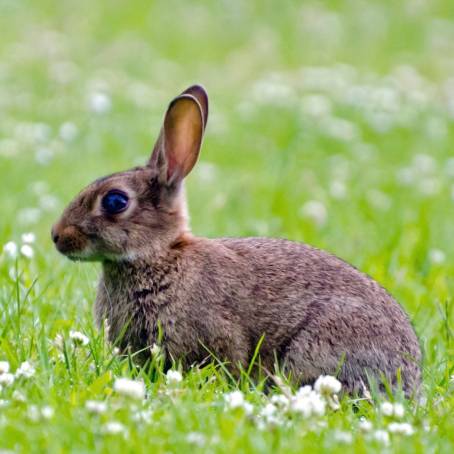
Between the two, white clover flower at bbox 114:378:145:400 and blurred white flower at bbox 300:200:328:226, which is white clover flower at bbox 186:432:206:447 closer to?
white clover flower at bbox 114:378:145:400

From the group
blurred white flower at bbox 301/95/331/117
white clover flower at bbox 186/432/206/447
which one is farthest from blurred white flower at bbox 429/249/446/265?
blurred white flower at bbox 301/95/331/117

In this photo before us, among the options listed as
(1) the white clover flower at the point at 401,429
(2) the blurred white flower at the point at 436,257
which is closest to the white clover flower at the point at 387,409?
Result: (1) the white clover flower at the point at 401,429

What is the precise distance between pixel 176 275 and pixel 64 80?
933 cm

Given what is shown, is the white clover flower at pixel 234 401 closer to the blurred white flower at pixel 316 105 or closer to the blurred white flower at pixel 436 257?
the blurred white flower at pixel 436 257

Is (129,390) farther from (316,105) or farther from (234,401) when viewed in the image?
(316,105)

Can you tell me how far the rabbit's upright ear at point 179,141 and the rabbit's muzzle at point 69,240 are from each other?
573 mm

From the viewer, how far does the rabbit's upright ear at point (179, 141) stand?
5645 mm

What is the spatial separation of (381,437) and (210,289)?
5.45 feet

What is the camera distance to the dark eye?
18.1 feet

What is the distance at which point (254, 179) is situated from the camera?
10383 millimetres

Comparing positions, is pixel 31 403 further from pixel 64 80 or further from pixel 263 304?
pixel 64 80

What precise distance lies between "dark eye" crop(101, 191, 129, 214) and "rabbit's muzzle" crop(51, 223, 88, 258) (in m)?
0.20

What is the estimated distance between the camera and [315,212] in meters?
8.85

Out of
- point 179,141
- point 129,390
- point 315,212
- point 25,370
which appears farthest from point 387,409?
point 315,212
